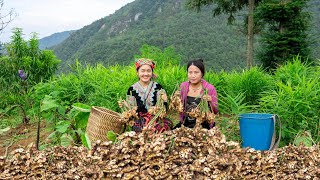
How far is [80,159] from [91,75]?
410cm

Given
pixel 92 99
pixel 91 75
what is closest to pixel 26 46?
pixel 91 75

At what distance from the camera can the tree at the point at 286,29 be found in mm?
Result: 12805

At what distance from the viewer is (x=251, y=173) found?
1522 mm

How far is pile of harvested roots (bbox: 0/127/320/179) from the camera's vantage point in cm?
147

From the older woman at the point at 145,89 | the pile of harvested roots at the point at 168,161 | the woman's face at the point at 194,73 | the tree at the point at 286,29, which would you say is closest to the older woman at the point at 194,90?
the woman's face at the point at 194,73

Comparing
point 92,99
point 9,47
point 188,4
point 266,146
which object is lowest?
point 266,146

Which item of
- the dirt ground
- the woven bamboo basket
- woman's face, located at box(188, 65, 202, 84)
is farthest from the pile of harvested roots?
the dirt ground

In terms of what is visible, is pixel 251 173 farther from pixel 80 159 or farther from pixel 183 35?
pixel 183 35

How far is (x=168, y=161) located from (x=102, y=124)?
6.21 feet

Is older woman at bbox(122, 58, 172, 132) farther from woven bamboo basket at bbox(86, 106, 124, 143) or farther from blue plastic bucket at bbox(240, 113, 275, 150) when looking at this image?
blue plastic bucket at bbox(240, 113, 275, 150)

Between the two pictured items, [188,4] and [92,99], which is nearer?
[92,99]

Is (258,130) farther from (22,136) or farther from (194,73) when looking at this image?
(22,136)

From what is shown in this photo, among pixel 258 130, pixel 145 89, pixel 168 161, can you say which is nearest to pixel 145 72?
pixel 145 89

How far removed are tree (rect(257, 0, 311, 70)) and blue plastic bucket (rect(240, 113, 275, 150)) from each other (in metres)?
9.82
